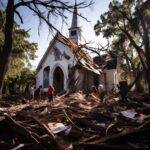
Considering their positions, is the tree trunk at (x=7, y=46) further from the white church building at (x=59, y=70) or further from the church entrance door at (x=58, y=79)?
the church entrance door at (x=58, y=79)

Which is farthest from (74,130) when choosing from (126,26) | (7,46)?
(126,26)

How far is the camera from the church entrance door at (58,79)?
41584 millimetres

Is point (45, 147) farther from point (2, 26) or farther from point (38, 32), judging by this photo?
point (2, 26)

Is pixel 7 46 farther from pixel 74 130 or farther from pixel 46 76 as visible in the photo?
pixel 46 76

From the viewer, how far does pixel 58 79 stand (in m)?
42.8

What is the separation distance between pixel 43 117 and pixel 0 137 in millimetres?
2720

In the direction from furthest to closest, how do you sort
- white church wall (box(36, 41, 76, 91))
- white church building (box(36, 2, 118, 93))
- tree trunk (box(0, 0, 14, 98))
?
white church building (box(36, 2, 118, 93)), white church wall (box(36, 41, 76, 91)), tree trunk (box(0, 0, 14, 98))

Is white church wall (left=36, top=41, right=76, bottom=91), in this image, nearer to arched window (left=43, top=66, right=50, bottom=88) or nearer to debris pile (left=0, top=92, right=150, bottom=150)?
arched window (left=43, top=66, right=50, bottom=88)

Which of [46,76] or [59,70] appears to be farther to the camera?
[59,70]

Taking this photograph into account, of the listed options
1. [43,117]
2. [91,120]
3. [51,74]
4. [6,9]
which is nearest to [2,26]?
[6,9]

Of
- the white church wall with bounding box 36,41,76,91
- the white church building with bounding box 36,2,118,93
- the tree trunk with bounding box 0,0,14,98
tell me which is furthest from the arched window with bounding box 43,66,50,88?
the tree trunk with bounding box 0,0,14,98

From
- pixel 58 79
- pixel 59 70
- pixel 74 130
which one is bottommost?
pixel 74 130

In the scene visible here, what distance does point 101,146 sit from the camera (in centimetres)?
950

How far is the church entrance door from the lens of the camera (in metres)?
41.6
